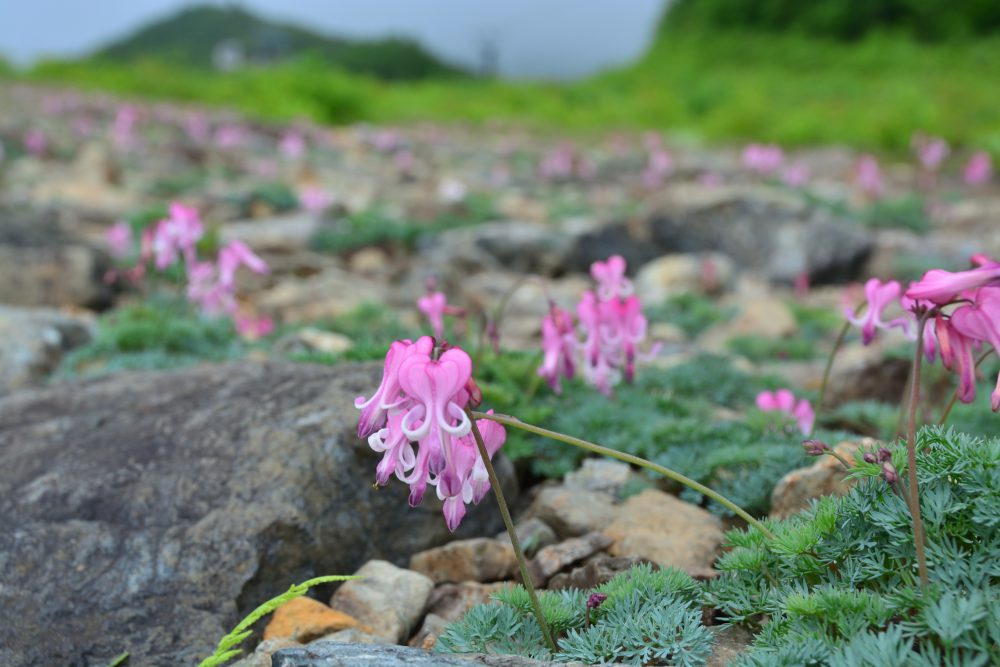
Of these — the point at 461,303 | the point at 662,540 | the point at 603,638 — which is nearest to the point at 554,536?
the point at 662,540

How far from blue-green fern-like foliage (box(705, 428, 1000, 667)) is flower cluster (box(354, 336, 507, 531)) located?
2.53 ft

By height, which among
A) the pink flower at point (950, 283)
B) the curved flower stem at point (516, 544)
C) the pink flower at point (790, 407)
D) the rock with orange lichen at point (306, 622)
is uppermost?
the pink flower at point (950, 283)

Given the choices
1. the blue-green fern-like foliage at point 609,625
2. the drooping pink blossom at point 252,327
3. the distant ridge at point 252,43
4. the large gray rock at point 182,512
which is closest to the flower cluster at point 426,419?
the blue-green fern-like foliage at point 609,625

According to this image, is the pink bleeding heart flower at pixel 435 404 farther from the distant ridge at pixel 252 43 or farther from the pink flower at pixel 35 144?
the distant ridge at pixel 252 43

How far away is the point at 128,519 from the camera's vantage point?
2.99 metres

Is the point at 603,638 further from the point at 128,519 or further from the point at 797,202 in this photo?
the point at 797,202

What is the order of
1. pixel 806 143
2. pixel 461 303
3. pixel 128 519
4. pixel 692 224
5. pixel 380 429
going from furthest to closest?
1. pixel 806 143
2. pixel 692 224
3. pixel 461 303
4. pixel 128 519
5. pixel 380 429

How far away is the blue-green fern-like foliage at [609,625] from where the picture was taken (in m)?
2.07

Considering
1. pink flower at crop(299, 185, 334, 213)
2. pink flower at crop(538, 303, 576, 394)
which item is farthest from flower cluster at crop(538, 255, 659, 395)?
pink flower at crop(299, 185, 334, 213)

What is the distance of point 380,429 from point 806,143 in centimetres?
1907

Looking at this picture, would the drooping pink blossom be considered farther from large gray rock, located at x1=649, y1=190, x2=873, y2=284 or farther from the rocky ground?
large gray rock, located at x1=649, y1=190, x2=873, y2=284

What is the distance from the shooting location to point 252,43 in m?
87.9

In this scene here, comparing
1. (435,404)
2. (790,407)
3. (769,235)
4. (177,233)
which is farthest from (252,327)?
(769,235)

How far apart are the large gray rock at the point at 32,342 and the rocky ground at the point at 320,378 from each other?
0.02m
